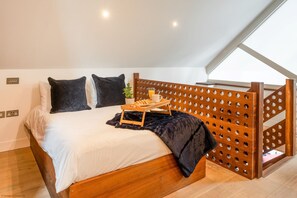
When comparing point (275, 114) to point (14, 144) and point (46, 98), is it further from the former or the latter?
point (14, 144)

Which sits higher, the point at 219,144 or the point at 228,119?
the point at 228,119

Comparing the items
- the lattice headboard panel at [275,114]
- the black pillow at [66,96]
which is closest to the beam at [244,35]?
the lattice headboard panel at [275,114]

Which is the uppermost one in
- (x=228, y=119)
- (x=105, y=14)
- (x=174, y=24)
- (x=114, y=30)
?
(x=174, y=24)

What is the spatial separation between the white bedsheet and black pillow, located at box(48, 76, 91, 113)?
2.04 ft

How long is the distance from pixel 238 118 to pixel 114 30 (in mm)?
2113

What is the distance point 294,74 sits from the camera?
4145mm

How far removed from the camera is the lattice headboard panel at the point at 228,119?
240 centimetres

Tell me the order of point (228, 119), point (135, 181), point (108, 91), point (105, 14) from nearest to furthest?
1. point (135, 181)
2. point (228, 119)
3. point (105, 14)
4. point (108, 91)

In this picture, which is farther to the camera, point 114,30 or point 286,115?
point 114,30

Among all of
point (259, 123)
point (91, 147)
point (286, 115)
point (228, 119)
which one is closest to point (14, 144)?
point (91, 147)

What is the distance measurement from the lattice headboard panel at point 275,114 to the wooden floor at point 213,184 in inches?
18.5

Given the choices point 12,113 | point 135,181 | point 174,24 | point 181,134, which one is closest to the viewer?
point 135,181

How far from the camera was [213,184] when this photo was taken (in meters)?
2.31

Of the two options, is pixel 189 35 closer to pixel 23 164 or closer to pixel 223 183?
pixel 223 183
